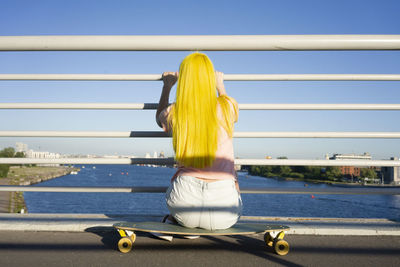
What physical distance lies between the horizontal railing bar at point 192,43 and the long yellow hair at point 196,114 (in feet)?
1.54

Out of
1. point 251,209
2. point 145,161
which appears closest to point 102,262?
point 145,161

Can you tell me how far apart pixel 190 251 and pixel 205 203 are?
0.88 feet

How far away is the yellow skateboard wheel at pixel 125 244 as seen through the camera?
1563mm

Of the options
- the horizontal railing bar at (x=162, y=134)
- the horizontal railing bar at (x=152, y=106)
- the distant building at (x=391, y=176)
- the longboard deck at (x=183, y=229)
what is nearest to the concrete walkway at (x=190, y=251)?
the longboard deck at (x=183, y=229)

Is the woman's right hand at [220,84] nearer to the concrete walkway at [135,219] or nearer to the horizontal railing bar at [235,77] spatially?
the horizontal railing bar at [235,77]

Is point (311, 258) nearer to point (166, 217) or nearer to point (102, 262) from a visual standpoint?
point (166, 217)

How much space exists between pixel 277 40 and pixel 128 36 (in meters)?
0.50

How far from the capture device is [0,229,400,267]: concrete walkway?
1.47 metres

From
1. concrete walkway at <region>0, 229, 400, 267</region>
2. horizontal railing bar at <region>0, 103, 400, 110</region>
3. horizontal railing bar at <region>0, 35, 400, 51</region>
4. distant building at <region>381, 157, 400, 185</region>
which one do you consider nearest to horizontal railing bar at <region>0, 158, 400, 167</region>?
horizontal railing bar at <region>0, 103, 400, 110</region>

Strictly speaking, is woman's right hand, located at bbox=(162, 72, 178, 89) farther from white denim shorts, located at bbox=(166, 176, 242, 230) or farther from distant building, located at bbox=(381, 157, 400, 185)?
distant building, located at bbox=(381, 157, 400, 185)

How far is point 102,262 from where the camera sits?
4.75 ft

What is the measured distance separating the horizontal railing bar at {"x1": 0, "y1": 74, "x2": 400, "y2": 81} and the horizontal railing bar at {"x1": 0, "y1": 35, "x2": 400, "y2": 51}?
2.84 feet

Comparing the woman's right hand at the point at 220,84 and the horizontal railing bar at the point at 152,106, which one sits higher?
the woman's right hand at the point at 220,84

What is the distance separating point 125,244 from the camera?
5.17 ft
